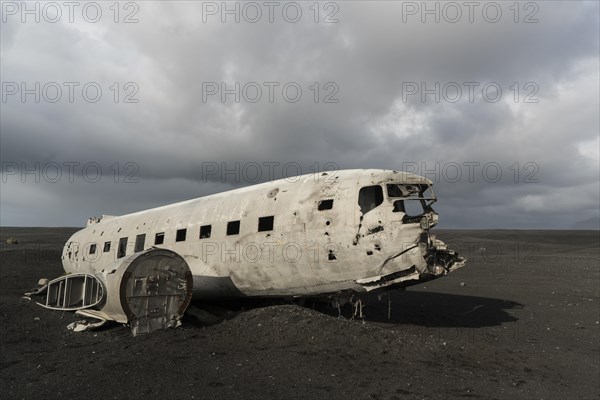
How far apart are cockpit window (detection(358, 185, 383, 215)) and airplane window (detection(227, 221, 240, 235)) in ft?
15.3

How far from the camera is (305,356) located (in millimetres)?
11039

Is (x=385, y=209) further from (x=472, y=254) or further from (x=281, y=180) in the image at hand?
(x=472, y=254)

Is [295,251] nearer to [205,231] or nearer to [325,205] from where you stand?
[325,205]

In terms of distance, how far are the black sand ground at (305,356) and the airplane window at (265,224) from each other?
2.76 metres

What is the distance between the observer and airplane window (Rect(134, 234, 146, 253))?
18641mm

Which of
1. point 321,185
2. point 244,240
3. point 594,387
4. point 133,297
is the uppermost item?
point 321,185

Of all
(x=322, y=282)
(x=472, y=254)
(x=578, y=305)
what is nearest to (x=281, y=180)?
(x=322, y=282)

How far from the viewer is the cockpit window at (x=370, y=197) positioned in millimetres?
12859

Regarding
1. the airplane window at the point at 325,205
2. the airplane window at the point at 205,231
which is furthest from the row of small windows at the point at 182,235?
the airplane window at the point at 325,205

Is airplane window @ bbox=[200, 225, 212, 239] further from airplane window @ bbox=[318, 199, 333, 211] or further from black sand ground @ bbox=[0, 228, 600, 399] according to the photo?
airplane window @ bbox=[318, 199, 333, 211]

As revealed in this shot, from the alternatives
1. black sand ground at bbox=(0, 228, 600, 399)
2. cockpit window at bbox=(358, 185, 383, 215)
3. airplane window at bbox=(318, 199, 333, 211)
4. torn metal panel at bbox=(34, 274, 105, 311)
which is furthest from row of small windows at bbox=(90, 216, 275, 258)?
cockpit window at bbox=(358, 185, 383, 215)

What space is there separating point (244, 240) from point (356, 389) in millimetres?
6752

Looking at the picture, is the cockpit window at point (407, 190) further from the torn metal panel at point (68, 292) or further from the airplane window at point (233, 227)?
the torn metal panel at point (68, 292)

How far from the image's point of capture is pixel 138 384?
9172 mm
